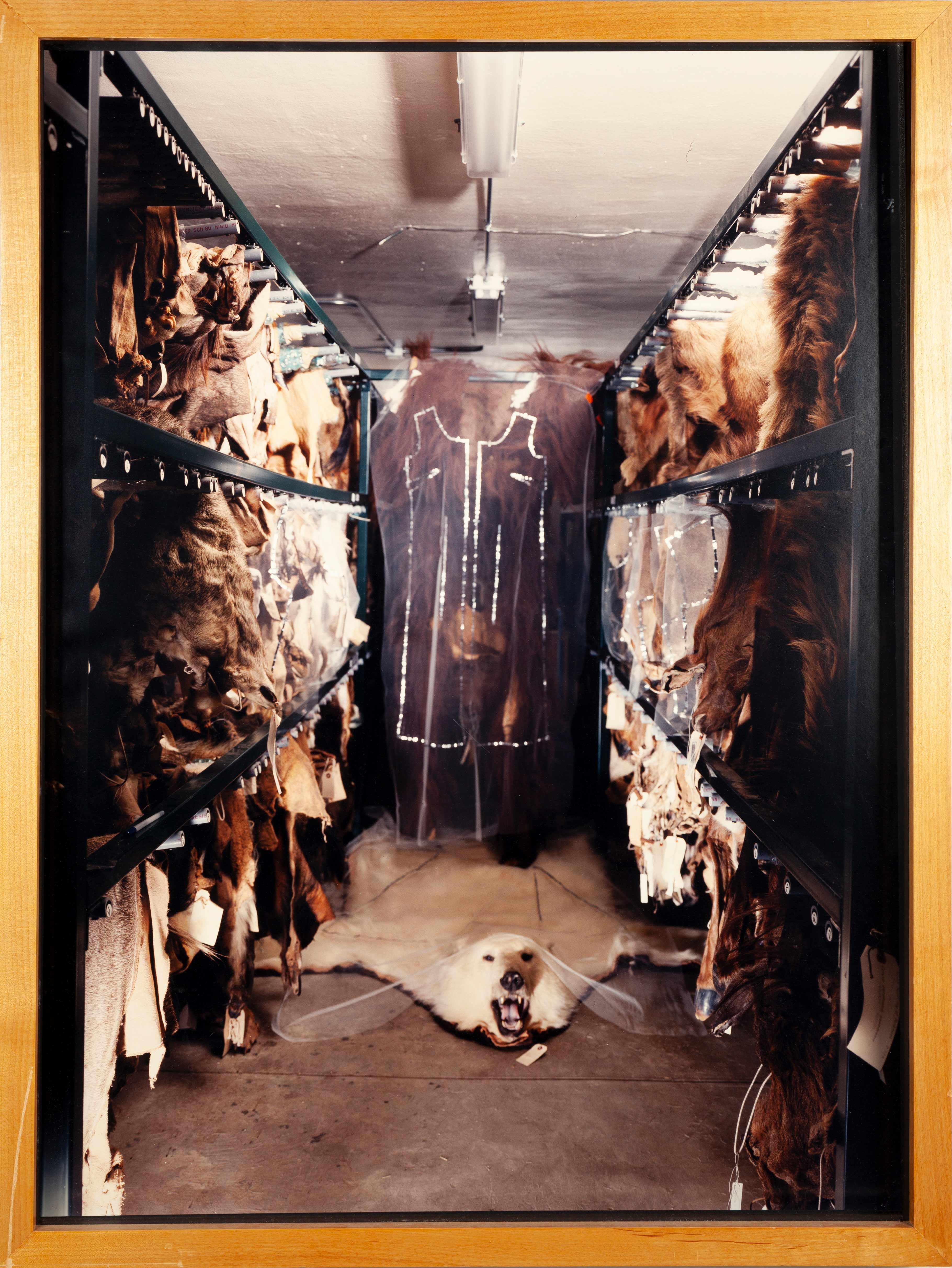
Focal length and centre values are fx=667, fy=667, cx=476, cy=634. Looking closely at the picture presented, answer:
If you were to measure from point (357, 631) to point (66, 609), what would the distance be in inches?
16.0

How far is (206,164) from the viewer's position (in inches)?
37.7

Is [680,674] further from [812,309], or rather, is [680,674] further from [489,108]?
[489,108]

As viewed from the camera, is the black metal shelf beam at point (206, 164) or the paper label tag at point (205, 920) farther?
the paper label tag at point (205, 920)

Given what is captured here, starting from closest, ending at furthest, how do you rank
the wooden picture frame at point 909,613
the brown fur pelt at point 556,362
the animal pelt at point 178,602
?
the wooden picture frame at point 909,613 < the animal pelt at point 178,602 < the brown fur pelt at point 556,362

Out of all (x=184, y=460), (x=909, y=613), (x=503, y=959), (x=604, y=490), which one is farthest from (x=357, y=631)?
(x=909, y=613)

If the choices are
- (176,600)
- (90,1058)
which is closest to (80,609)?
(176,600)

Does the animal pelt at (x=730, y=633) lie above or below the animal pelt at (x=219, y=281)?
below

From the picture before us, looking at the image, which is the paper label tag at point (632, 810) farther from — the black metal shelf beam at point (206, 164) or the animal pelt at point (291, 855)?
the black metal shelf beam at point (206, 164)

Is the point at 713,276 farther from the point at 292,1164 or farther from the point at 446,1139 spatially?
the point at 292,1164

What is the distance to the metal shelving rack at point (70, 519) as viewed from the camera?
0.87 m

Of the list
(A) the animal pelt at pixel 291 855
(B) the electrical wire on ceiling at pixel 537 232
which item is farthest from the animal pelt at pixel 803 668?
→ (A) the animal pelt at pixel 291 855

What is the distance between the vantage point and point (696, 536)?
112cm

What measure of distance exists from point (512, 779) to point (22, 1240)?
34.5 inches


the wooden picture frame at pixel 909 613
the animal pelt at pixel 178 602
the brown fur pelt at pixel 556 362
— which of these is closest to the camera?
the wooden picture frame at pixel 909 613
